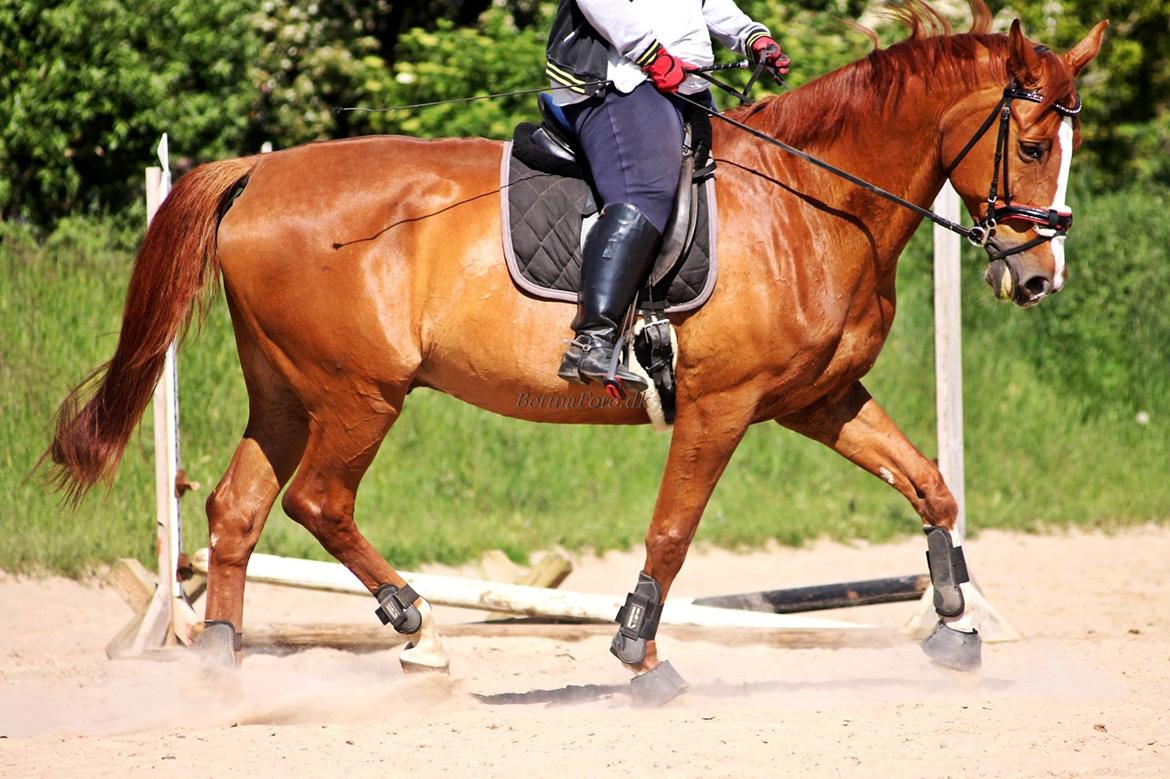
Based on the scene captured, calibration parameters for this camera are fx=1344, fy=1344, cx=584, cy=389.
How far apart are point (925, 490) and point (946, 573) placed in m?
0.35

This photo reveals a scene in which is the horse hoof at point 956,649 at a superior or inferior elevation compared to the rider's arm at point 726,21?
inferior

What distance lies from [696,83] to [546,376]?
4.24 feet

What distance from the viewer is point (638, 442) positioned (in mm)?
10133

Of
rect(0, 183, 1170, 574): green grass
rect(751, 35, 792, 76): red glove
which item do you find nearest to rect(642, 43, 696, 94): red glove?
rect(751, 35, 792, 76): red glove

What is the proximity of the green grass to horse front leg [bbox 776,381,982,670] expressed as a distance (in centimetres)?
341

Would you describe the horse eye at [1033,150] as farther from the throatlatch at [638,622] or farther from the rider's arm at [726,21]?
the throatlatch at [638,622]

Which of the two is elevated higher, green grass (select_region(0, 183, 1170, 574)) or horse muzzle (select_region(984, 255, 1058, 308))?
horse muzzle (select_region(984, 255, 1058, 308))

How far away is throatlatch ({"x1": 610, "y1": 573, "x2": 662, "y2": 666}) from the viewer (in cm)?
529

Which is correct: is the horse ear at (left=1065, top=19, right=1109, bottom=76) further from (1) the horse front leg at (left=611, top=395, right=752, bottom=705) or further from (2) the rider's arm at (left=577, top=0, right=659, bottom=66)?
(1) the horse front leg at (left=611, top=395, right=752, bottom=705)

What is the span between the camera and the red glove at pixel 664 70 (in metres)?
4.95

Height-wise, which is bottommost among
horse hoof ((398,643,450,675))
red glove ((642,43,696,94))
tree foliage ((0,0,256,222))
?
horse hoof ((398,643,450,675))

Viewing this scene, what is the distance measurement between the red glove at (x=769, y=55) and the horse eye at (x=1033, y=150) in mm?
969

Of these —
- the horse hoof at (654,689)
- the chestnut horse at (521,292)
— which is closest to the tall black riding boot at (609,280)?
the chestnut horse at (521,292)

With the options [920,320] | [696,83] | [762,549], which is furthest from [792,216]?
[920,320]
